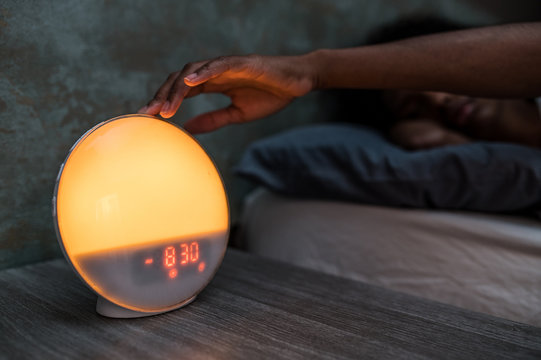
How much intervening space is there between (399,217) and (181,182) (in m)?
0.57

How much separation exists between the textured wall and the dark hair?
522mm

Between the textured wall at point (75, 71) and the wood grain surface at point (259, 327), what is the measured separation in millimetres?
154

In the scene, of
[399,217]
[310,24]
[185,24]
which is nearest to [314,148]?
[399,217]

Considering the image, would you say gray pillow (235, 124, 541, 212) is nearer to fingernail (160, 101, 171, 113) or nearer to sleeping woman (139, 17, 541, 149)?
sleeping woman (139, 17, 541, 149)

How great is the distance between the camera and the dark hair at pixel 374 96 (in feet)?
5.05

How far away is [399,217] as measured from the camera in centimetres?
91

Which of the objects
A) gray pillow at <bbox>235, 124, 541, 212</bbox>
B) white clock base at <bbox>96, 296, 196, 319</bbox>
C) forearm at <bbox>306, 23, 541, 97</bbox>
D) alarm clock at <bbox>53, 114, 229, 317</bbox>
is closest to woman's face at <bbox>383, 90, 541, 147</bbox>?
gray pillow at <bbox>235, 124, 541, 212</bbox>

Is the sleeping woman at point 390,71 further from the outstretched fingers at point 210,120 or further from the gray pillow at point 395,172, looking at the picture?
the gray pillow at point 395,172

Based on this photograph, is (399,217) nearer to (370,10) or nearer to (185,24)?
(185,24)

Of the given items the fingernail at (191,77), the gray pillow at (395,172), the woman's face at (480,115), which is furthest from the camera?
the woman's face at (480,115)

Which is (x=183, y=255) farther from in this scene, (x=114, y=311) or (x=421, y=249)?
(x=421, y=249)

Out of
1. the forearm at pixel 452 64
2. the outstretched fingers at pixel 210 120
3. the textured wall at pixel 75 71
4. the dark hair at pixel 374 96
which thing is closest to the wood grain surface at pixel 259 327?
the textured wall at pixel 75 71

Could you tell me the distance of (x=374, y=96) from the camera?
1565mm

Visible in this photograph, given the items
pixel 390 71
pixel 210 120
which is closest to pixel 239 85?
pixel 210 120
